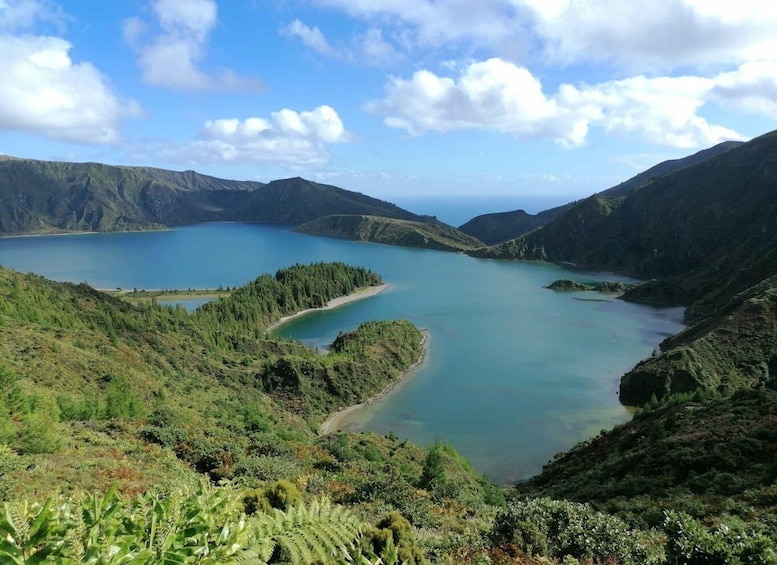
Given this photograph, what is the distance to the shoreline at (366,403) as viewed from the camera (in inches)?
1728

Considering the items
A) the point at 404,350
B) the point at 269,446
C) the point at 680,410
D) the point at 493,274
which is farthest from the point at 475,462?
the point at 493,274

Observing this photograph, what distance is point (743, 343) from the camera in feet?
168

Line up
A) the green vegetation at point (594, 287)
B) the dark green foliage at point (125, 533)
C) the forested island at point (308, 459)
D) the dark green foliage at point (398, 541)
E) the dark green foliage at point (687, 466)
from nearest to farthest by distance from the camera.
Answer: the dark green foliage at point (125, 533) → the forested island at point (308, 459) → the dark green foliage at point (398, 541) → the dark green foliage at point (687, 466) → the green vegetation at point (594, 287)

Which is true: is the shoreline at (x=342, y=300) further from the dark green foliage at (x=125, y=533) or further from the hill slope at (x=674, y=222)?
the dark green foliage at (x=125, y=533)

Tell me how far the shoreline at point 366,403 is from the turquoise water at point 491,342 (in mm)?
852

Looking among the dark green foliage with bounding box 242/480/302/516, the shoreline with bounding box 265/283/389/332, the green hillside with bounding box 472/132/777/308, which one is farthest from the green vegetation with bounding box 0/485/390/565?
the green hillside with bounding box 472/132/777/308

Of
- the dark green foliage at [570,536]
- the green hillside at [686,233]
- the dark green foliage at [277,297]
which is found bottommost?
the dark green foliage at [277,297]

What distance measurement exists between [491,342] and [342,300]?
4045 cm

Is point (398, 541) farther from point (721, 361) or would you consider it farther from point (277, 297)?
point (277, 297)

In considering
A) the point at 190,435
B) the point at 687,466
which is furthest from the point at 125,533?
the point at 687,466

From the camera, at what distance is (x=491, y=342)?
70500 millimetres

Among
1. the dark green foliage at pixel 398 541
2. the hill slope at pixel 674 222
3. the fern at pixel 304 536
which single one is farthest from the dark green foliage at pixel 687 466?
the hill slope at pixel 674 222

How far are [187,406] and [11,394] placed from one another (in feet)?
41.1

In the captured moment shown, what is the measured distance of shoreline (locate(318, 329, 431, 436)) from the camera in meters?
43.9
